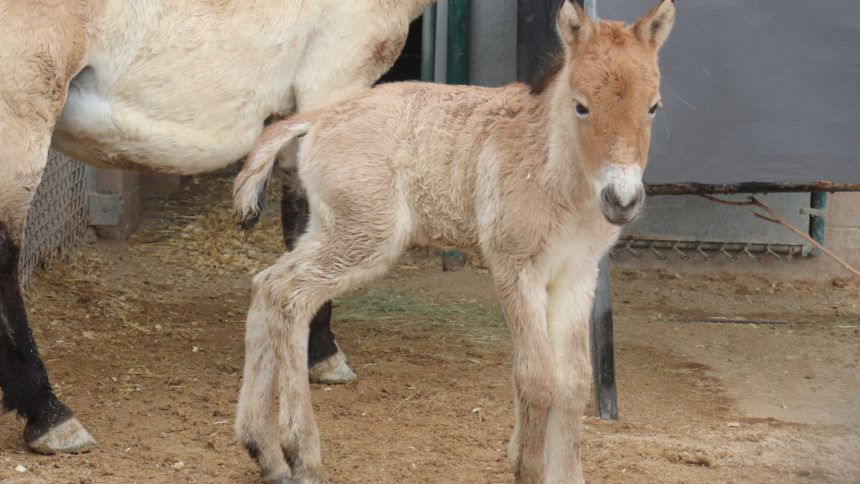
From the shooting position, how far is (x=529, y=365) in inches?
145

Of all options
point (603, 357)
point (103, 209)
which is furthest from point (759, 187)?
point (103, 209)

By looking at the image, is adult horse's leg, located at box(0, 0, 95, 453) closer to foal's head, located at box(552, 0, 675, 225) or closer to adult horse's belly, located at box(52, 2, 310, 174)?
adult horse's belly, located at box(52, 2, 310, 174)

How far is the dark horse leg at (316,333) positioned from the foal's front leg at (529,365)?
1723mm

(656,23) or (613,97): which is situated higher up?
(656,23)

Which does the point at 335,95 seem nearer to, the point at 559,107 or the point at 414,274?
the point at 559,107

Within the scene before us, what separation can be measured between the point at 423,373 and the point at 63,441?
1.83 m

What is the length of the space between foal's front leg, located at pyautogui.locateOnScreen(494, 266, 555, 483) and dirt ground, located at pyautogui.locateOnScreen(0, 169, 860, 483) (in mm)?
436

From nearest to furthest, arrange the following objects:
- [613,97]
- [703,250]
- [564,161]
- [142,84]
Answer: [613,97]
[564,161]
[142,84]
[703,250]

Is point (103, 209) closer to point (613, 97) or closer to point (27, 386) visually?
point (27, 386)

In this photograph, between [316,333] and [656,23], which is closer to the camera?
[656,23]

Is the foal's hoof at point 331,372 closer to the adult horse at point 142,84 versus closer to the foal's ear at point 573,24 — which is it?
the adult horse at point 142,84

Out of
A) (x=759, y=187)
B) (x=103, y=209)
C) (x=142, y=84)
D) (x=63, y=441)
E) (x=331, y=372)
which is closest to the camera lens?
(x=63, y=441)

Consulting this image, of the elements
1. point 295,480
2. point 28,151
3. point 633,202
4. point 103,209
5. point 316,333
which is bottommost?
point 295,480

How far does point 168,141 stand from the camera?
461 centimetres
